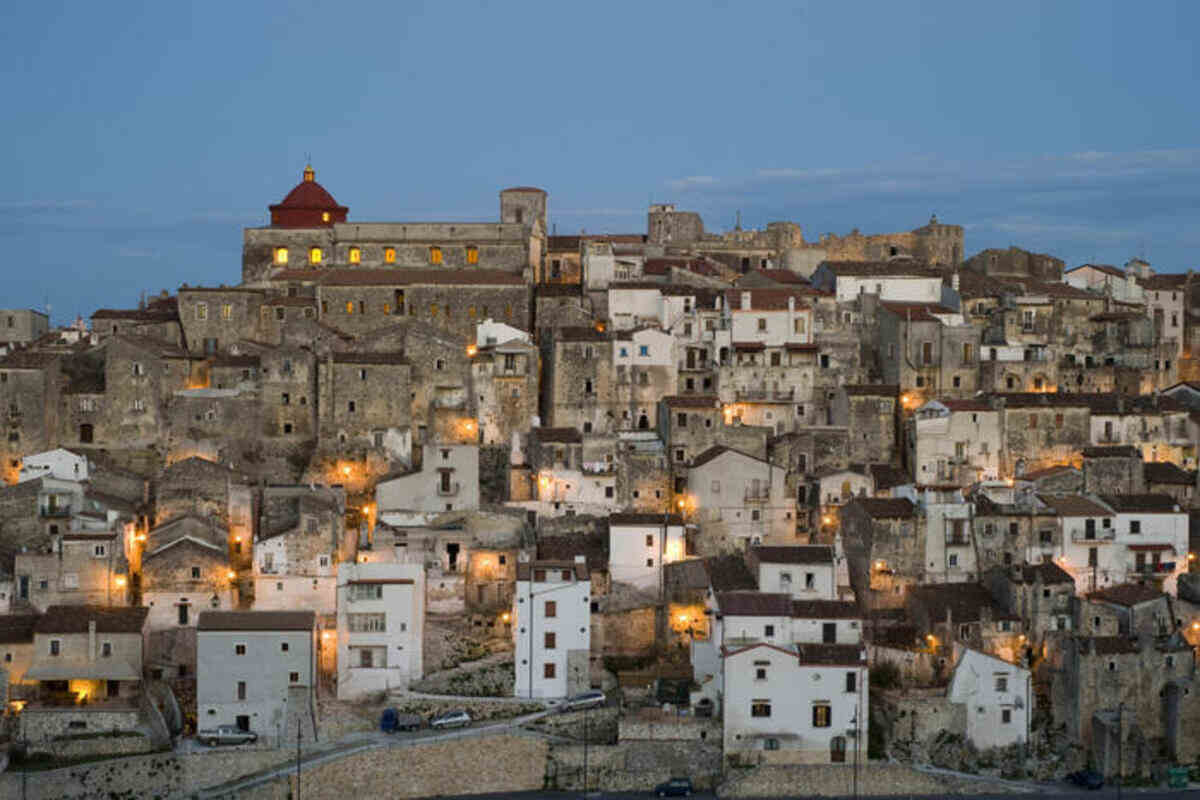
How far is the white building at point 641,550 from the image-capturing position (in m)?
48.4

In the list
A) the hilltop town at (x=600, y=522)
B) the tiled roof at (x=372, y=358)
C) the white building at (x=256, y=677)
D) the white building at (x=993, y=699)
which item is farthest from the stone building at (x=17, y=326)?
the white building at (x=993, y=699)

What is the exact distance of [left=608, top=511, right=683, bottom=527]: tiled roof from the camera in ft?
160

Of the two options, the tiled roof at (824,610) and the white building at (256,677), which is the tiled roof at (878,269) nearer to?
the tiled roof at (824,610)

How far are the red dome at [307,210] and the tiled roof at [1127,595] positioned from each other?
35.8m

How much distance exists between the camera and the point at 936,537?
4862 centimetres

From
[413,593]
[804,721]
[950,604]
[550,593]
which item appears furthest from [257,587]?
[950,604]

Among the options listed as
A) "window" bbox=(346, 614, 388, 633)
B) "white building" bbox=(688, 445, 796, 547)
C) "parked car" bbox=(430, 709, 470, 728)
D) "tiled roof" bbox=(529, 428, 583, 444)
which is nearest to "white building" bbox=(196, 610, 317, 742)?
"window" bbox=(346, 614, 388, 633)

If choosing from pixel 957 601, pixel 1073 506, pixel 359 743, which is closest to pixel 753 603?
pixel 957 601

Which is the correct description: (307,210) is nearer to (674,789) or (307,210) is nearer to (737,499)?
(737,499)

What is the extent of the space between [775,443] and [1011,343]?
36.5 feet

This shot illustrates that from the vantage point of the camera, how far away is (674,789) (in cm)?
4238

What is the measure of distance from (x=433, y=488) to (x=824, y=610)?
41.2 feet

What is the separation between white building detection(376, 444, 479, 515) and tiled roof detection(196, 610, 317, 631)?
22.1 feet

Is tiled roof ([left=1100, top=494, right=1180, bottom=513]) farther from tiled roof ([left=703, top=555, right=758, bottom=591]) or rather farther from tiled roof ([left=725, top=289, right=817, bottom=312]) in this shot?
tiled roof ([left=725, top=289, right=817, bottom=312])
